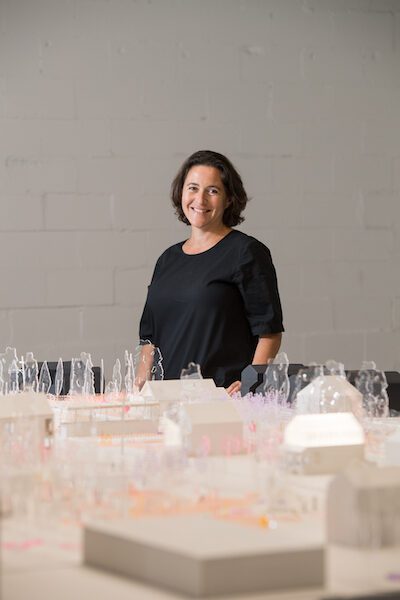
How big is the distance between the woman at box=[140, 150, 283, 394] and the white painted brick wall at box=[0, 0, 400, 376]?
141 centimetres

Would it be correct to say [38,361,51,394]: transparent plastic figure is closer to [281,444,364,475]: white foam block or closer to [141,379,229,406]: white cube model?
[141,379,229,406]: white cube model

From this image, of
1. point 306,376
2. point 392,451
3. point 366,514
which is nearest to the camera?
point 366,514

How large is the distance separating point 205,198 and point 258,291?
0.47 meters

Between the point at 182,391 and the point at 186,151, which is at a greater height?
the point at 186,151

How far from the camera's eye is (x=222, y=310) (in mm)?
5016

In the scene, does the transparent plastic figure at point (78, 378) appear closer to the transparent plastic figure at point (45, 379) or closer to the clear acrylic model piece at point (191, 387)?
the transparent plastic figure at point (45, 379)

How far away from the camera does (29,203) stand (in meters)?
6.47

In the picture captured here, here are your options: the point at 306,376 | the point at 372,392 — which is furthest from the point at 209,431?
the point at 372,392

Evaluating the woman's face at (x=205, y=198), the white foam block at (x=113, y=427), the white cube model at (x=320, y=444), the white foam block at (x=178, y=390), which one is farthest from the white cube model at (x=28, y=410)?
the woman's face at (x=205, y=198)

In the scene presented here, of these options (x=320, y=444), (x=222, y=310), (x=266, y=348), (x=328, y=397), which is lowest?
(x=320, y=444)

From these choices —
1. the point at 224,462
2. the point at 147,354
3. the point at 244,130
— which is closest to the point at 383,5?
the point at 244,130

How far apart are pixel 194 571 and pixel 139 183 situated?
4.81 meters

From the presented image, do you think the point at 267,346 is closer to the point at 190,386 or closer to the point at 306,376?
the point at 190,386

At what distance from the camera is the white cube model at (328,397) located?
3.56m
